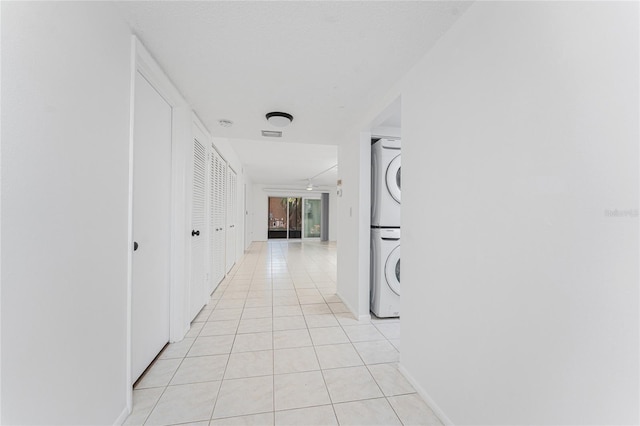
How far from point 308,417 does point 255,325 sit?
4.30 feet

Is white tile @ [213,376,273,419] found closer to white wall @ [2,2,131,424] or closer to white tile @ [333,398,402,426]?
white tile @ [333,398,402,426]

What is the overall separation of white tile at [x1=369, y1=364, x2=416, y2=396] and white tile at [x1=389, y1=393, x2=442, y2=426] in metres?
0.05

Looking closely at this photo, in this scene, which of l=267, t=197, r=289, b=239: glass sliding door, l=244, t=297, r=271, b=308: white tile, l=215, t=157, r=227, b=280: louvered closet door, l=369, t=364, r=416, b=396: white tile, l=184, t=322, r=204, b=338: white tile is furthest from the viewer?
l=267, t=197, r=289, b=239: glass sliding door

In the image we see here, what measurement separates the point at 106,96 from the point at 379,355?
2454 mm

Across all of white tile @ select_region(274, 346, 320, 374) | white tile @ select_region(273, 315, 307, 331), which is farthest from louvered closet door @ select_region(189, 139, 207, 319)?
white tile @ select_region(274, 346, 320, 374)

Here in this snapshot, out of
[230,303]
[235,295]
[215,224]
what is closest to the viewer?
[230,303]

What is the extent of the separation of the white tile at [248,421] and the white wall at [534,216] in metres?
0.97

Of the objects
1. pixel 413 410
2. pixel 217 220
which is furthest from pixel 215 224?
pixel 413 410

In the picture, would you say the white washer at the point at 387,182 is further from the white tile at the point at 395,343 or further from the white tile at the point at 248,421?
the white tile at the point at 248,421

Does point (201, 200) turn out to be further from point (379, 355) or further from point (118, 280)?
point (379, 355)

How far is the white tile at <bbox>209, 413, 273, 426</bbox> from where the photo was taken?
1349 millimetres

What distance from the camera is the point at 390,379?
1745mm

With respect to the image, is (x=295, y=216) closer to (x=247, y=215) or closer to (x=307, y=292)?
(x=247, y=215)

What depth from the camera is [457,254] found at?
130 cm
